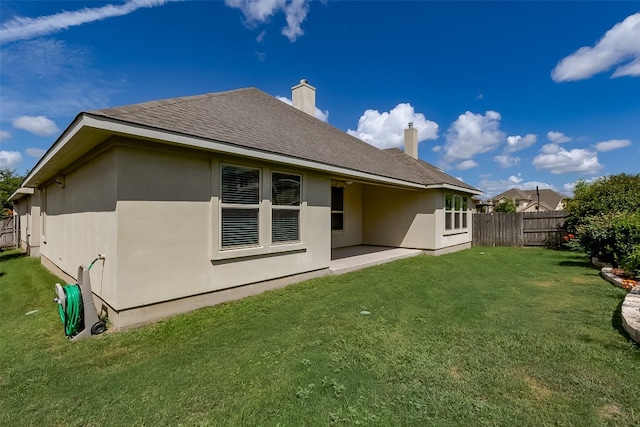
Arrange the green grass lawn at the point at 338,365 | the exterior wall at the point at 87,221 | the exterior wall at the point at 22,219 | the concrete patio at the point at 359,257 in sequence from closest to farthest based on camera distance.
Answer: the green grass lawn at the point at 338,365, the exterior wall at the point at 87,221, the concrete patio at the point at 359,257, the exterior wall at the point at 22,219

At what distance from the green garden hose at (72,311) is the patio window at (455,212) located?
1253 cm

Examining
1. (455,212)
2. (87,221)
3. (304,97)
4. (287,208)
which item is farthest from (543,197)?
(87,221)

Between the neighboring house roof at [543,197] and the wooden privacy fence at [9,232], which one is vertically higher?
the neighboring house roof at [543,197]

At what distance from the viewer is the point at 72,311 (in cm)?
409

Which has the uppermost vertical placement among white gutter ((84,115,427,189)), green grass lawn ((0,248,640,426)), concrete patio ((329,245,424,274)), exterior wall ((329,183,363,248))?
white gutter ((84,115,427,189))

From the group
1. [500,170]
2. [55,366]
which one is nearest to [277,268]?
[55,366]

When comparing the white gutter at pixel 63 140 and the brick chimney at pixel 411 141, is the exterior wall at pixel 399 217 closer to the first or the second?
the brick chimney at pixel 411 141

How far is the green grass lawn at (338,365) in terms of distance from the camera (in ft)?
7.96

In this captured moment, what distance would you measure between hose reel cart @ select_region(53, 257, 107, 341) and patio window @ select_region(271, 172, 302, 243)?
3240mm

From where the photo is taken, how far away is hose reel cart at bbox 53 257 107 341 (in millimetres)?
4098

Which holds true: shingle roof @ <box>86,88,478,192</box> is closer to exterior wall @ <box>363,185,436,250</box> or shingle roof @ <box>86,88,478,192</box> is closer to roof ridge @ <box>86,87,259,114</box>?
roof ridge @ <box>86,87,259,114</box>

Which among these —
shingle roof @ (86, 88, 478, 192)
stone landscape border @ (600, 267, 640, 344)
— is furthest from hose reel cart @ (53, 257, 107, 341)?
stone landscape border @ (600, 267, 640, 344)

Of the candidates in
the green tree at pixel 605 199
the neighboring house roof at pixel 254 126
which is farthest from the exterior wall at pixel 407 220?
the green tree at pixel 605 199

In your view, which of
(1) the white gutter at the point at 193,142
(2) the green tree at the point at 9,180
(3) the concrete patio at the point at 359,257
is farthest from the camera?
(2) the green tree at the point at 9,180
